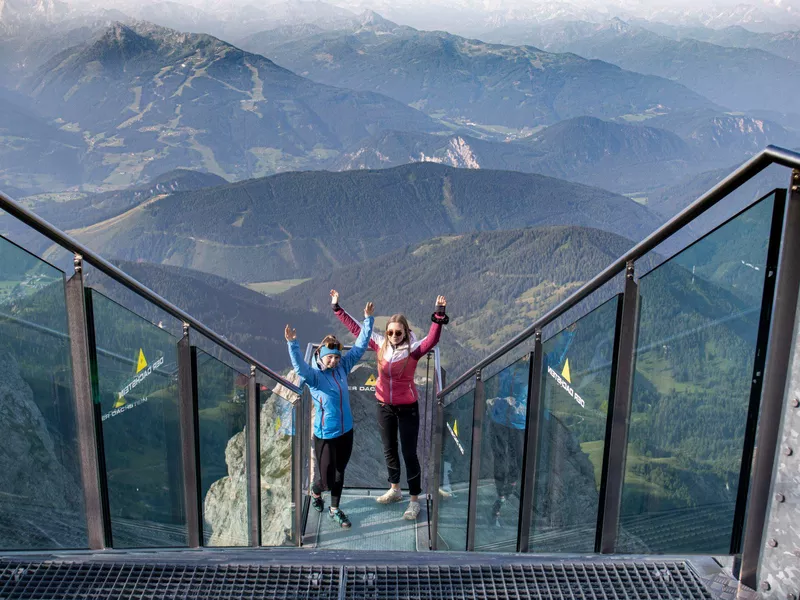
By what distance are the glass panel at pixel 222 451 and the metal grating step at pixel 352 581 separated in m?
1.40

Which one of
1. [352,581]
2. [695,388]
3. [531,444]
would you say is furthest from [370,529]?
[695,388]

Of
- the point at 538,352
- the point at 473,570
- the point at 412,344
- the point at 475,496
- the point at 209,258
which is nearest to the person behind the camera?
the point at 473,570

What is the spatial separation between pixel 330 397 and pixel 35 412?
2507mm

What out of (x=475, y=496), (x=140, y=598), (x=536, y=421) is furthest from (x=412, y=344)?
(x=140, y=598)

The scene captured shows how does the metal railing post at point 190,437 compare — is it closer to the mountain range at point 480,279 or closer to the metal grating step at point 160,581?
the metal grating step at point 160,581

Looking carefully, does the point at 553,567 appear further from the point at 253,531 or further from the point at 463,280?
the point at 463,280

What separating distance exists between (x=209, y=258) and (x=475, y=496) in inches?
7192

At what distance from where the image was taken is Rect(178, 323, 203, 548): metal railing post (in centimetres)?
313

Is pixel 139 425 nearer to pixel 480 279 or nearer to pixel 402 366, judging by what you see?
pixel 402 366

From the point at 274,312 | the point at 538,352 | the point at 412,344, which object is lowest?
the point at 274,312

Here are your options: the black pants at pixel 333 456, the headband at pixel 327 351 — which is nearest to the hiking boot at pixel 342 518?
the black pants at pixel 333 456

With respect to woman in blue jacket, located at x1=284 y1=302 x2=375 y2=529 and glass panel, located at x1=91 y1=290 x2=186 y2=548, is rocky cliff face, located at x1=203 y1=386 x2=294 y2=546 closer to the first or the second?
woman in blue jacket, located at x1=284 y1=302 x2=375 y2=529

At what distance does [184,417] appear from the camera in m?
3.18

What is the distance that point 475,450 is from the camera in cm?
428
